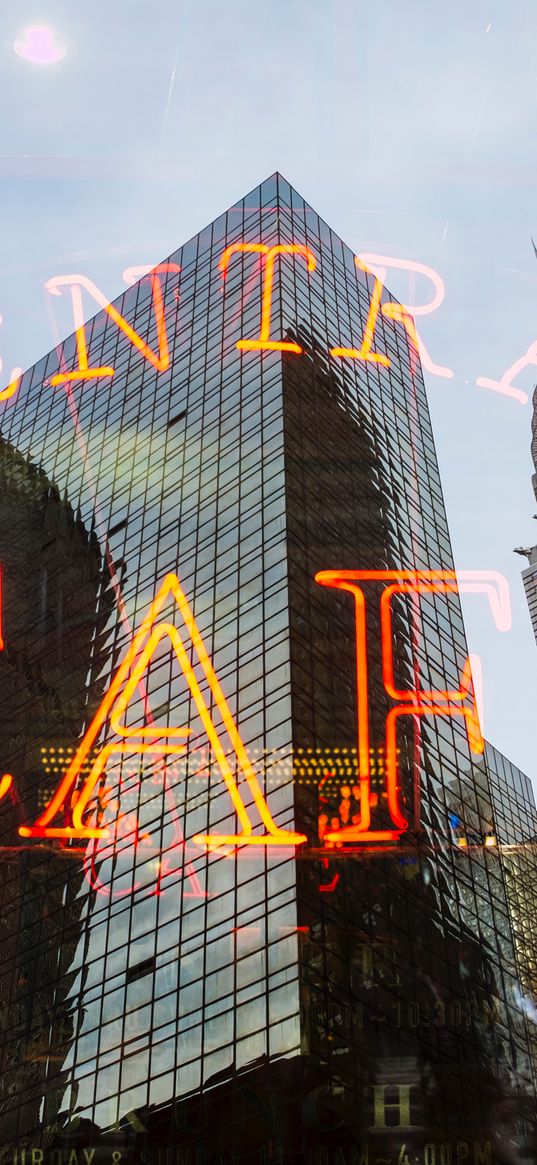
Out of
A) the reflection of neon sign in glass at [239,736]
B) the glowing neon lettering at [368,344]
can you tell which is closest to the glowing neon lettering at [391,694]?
the reflection of neon sign in glass at [239,736]

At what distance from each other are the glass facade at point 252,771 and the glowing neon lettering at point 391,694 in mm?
234

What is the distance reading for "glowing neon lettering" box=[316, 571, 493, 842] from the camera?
25719 millimetres

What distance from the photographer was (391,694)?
35312mm

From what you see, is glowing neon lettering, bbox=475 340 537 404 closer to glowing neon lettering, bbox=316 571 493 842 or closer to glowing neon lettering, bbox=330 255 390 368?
glowing neon lettering, bbox=316 571 493 842

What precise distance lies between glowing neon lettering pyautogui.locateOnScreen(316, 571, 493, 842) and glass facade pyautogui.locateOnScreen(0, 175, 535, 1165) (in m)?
0.23

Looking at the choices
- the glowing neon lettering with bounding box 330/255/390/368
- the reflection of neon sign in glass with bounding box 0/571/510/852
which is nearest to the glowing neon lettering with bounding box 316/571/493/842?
the reflection of neon sign in glass with bounding box 0/571/510/852

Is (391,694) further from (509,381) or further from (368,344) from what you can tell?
(368,344)

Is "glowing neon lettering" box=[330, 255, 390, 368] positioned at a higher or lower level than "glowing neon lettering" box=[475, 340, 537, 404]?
higher

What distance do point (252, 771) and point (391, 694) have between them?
193 inches

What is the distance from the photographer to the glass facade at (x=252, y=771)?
31969mm

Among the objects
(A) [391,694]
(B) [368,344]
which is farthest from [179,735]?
(B) [368,344]

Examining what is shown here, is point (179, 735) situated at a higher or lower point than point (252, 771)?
higher

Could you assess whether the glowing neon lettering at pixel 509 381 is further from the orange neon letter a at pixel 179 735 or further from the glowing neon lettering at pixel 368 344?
the glowing neon lettering at pixel 368 344

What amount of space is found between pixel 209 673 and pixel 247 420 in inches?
933
